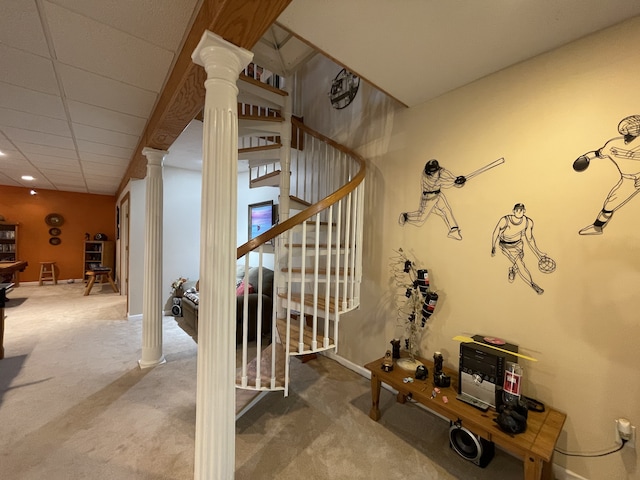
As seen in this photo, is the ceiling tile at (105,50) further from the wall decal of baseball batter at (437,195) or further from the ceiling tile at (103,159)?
the ceiling tile at (103,159)

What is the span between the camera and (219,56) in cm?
120

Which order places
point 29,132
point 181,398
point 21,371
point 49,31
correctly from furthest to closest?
point 29,132 → point 21,371 → point 181,398 → point 49,31

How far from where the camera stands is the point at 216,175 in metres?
1.22

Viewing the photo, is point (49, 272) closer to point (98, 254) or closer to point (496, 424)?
point (98, 254)

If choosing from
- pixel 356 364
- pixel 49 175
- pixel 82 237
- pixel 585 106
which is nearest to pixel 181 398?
pixel 356 364

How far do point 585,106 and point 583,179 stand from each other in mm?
393

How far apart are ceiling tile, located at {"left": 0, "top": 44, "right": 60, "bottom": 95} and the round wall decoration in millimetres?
6079

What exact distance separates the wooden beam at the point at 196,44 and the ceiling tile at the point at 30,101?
63 cm

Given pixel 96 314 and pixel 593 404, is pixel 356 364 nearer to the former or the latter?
pixel 593 404

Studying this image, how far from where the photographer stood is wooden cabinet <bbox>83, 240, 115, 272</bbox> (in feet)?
21.7

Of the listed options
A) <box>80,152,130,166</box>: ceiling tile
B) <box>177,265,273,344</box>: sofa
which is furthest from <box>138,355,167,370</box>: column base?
<box>80,152,130,166</box>: ceiling tile

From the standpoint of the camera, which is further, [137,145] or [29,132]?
[137,145]

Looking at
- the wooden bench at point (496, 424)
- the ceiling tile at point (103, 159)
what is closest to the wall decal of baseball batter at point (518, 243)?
the wooden bench at point (496, 424)

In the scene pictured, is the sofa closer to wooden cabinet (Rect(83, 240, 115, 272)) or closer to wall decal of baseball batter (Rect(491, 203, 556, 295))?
wall decal of baseball batter (Rect(491, 203, 556, 295))
